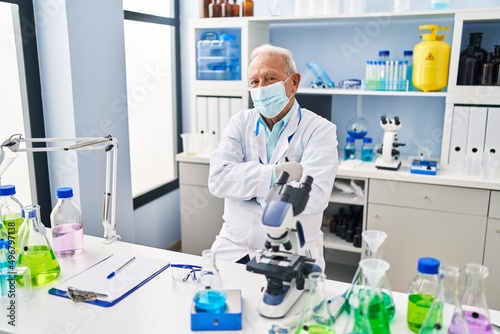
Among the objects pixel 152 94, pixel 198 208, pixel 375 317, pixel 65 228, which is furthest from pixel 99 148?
pixel 152 94

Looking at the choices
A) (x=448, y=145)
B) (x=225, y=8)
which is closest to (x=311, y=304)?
(x=448, y=145)

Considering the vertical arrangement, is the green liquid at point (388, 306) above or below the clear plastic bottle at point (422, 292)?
below

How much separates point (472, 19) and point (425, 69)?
342 millimetres

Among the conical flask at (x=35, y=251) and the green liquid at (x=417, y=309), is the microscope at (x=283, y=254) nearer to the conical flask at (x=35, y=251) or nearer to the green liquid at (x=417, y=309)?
the green liquid at (x=417, y=309)

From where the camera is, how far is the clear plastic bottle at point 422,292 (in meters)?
1.08

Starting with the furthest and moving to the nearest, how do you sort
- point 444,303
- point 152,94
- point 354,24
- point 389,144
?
1. point 152,94
2. point 354,24
3. point 389,144
4. point 444,303

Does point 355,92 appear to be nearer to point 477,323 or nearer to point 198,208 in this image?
point 198,208

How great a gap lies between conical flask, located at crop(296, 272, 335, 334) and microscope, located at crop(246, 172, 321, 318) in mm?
123

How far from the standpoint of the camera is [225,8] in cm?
304

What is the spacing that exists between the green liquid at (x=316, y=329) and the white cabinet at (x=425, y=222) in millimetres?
1592

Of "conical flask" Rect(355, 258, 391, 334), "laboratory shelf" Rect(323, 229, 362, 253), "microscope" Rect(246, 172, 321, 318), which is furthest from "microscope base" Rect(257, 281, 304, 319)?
"laboratory shelf" Rect(323, 229, 362, 253)

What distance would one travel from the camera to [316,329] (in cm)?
107

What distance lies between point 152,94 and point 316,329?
8.42 ft

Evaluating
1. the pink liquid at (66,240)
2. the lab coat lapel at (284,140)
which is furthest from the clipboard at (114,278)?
the lab coat lapel at (284,140)
